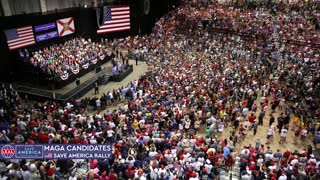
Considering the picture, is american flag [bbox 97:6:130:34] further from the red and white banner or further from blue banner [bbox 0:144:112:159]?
blue banner [bbox 0:144:112:159]

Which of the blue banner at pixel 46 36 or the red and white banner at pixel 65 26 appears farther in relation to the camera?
the red and white banner at pixel 65 26

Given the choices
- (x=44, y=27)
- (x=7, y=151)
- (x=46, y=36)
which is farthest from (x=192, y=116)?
(x=44, y=27)

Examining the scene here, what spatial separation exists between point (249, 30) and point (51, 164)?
1094 inches

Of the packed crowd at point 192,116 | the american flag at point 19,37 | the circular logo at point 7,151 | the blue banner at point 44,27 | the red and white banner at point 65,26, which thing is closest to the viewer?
the circular logo at point 7,151

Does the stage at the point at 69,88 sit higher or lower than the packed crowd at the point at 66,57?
lower

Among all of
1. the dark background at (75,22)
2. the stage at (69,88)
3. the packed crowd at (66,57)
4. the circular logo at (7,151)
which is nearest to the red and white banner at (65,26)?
the dark background at (75,22)

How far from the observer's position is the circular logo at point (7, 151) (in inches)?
445

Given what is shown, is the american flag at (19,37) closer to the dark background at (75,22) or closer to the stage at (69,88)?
the dark background at (75,22)

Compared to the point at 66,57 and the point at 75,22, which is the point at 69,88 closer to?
the point at 66,57

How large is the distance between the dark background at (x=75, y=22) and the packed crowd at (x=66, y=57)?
3.36ft

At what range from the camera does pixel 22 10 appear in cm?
2586

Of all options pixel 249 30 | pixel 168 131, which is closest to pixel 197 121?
pixel 168 131

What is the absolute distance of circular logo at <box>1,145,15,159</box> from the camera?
37.1 ft

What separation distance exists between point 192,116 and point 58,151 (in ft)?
29.5
